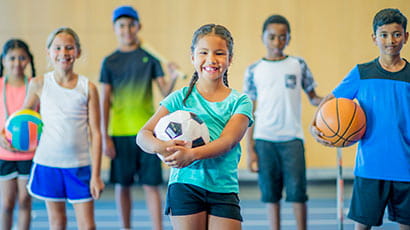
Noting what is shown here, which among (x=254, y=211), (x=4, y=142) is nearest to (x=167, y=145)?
(x=4, y=142)

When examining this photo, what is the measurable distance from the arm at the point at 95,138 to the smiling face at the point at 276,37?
1446 millimetres

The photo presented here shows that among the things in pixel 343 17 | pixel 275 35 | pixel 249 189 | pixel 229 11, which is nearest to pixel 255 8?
pixel 229 11

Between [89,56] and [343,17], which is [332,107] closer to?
[343,17]

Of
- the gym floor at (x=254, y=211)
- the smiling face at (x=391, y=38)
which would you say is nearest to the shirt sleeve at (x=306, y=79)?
the smiling face at (x=391, y=38)

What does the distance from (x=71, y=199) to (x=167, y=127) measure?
52.4 inches

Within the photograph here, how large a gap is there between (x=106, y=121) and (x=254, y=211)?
7.46 ft

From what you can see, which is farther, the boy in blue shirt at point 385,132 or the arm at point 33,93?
the arm at point 33,93

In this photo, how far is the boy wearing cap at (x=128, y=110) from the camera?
420 centimetres

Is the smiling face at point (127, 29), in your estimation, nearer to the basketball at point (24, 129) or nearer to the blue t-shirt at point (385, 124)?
the basketball at point (24, 129)

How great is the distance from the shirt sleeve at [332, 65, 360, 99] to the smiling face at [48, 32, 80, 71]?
179 centimetres

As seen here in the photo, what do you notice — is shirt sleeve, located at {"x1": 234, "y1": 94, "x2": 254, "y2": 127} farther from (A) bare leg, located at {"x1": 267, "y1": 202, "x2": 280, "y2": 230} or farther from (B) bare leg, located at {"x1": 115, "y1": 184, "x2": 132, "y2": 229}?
(B) bare leg, located at {"x1": 115, "y1": 184, "x2": 132, "y2": 229}

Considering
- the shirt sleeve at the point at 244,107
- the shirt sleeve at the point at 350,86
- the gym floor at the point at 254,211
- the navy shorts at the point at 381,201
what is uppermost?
the shirt sleeve at the point at 350,86

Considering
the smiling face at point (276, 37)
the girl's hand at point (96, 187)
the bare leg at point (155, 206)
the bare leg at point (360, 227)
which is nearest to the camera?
the bare leg at point (360, 227)

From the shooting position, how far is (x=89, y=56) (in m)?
6.88
